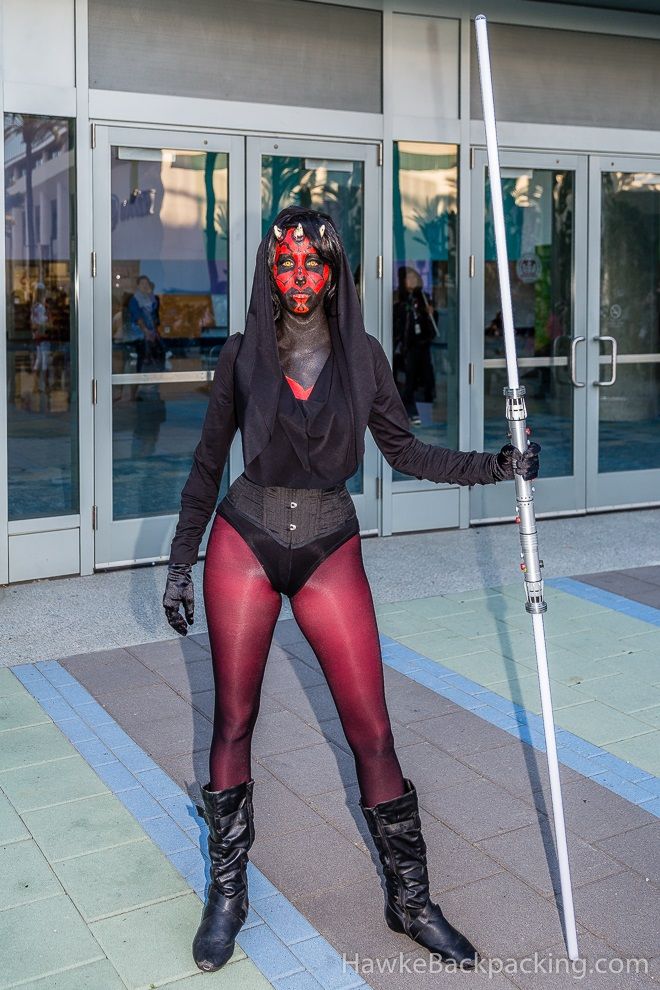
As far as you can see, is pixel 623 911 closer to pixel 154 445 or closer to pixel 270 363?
pixel 270 363


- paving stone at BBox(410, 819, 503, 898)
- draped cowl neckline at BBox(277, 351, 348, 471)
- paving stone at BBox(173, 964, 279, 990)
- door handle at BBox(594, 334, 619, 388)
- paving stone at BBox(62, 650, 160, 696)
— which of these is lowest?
paving stone at BBox(173, 964, 279, 990)

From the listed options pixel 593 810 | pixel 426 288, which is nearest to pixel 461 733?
pixel 593 810

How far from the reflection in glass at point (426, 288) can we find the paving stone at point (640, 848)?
16.0 ft

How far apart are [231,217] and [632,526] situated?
385cm

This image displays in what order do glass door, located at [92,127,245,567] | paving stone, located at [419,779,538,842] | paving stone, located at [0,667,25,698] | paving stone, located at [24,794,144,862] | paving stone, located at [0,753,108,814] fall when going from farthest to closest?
glass door, located at [92,127,245,567], paving stone, located at [0,667,25,698], paving stone, located at [0,753,108,814], paving stone, located at [419,779,538,842], paving stone, located at [24,794,144,862]

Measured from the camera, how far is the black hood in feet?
11.1

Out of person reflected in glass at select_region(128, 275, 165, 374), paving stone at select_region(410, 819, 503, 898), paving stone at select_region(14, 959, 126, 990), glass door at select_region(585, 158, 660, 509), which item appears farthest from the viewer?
glass door at select_region(585, 158, 660, 509)

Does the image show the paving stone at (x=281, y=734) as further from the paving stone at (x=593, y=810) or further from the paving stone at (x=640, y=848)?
the paving stone at (x=640, y=848)

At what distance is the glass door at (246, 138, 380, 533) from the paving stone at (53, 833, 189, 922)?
15.5 feet

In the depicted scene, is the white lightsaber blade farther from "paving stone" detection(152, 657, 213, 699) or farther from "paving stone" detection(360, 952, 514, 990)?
"paving stone" detection(152, 657, 213, 699)

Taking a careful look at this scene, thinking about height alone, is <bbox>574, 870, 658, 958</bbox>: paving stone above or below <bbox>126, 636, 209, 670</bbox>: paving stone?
below

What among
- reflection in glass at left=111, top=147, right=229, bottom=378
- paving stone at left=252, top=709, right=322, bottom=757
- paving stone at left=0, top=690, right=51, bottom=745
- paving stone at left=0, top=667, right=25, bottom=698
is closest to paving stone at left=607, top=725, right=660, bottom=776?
paving stone at left=252, top=709, right=322, bottom=757

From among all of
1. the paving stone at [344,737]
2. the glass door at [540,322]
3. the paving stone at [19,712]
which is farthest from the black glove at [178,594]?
the glass door at [540,322]

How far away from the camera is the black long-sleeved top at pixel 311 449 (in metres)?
3.42
